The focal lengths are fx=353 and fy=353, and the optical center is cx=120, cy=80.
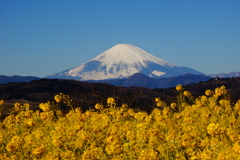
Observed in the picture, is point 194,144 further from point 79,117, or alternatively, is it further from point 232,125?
point 79,117

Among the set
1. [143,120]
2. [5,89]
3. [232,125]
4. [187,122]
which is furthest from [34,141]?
[5,89]

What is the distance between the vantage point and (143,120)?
608 centimetres

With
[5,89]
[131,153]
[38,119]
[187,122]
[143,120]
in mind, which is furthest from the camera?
[5,89]

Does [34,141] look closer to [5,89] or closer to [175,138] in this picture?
[175,138]

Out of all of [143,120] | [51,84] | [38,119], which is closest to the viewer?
[143,120]

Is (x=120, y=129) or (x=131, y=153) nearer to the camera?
(x=131, y=153)

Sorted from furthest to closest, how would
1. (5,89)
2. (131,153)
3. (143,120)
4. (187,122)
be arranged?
(5,89), (143,120), (187,122), (131,153)

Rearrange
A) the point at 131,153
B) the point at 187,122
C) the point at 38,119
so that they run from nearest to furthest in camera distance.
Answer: the point at 131,153 → the point at 187,122 → the point at 38,119

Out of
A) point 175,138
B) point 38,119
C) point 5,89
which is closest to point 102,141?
point 175,138

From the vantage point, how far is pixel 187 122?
5.48 meters

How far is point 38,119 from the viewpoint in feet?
23.5

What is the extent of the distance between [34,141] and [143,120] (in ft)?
6.39

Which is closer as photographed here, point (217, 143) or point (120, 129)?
point (217, 143)

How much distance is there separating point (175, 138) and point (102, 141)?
3.44 ft
